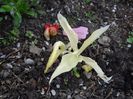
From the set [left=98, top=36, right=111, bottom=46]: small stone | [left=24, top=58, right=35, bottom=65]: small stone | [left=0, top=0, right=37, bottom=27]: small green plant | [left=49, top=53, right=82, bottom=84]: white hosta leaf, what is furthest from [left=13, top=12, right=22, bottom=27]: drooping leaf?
[left=98, top=36, right=111, bottom=46]: small stone

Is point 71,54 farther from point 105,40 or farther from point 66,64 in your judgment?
point 105,40

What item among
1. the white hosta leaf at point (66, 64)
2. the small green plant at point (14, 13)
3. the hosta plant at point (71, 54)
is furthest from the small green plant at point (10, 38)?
the white hosta leaf at point (66, 64)

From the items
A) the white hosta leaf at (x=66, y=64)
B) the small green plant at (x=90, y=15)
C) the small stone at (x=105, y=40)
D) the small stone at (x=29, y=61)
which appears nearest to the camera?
the white hosta leaf at (x=66, y=64)

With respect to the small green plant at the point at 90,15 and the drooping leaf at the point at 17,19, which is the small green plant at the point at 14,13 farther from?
the small green plant at the point at 90,15

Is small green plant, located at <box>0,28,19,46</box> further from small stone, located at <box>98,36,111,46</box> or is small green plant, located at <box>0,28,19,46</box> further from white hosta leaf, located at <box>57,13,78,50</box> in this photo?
small stone, located at <box>98,36,111,46</box>

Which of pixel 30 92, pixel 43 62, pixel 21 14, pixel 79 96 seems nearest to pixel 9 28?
pixel 21 14

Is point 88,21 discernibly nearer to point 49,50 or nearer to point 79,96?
point 49,50
